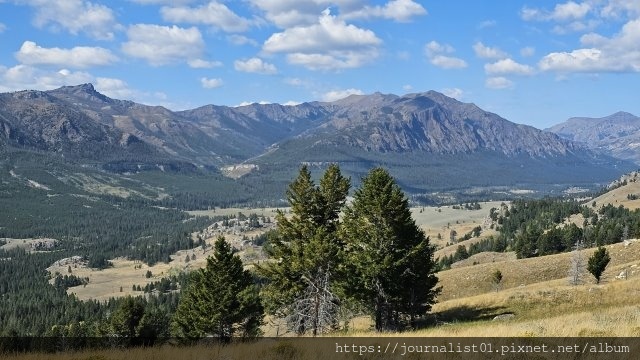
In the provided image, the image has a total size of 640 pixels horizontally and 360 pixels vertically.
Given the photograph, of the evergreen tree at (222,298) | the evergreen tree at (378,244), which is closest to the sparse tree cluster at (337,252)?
the evergreen tree at (378,244)

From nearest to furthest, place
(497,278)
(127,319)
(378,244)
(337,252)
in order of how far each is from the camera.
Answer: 1. (337,252)
2. (378,244)
3. (497,278)
4. (127,319)

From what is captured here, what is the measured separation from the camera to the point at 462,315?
4253 cm

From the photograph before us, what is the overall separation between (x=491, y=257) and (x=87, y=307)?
481ft

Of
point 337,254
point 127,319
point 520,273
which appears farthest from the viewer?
point 520,273

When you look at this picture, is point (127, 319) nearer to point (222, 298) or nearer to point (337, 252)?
point (222, 298)

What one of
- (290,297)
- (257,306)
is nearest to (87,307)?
(257,306)

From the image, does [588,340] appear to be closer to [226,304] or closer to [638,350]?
[638,350]

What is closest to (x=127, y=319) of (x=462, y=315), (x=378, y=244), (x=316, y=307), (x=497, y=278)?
(x=316, y=307)

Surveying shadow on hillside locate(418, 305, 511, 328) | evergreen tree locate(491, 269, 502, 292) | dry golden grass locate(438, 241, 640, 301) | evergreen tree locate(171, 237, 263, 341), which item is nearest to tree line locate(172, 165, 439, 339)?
shadow on hillside locate(418, 305, 511, 328)

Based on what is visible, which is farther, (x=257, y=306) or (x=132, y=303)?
(x=132, y=303)

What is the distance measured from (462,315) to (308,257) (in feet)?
54.4

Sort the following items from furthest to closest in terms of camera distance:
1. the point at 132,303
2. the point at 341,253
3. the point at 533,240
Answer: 1. the point at 533,240
2. the point at 132,303
3. the point at 341,253

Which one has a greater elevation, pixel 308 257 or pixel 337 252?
pixel 337 252

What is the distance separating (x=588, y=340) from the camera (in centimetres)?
1416
